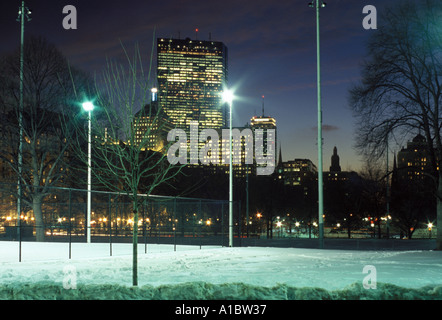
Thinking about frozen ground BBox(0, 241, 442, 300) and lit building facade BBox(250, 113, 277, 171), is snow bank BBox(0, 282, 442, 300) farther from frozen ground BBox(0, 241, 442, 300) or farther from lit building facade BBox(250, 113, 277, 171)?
lit building facade BBox(250, 113, 277, 171)

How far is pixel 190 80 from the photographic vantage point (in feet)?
179

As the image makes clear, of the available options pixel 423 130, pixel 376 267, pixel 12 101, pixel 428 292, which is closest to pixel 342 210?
pixel 423 130

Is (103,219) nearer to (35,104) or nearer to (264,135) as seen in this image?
(35,104)

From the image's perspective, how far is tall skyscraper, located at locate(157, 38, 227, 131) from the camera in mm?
23609

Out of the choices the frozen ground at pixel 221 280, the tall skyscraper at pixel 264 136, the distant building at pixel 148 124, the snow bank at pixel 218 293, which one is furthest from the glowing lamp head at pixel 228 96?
the tall skyscraper at pixel 264 136

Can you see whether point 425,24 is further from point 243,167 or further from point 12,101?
point 243,167

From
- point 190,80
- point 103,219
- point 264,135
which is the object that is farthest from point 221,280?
point 264,135

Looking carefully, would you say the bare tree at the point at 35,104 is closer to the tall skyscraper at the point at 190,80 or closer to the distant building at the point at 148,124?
the tall skyscraper at the point at 190,80

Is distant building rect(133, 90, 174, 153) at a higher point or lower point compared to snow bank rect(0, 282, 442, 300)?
higher

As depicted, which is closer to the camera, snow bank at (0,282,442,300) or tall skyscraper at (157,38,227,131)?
snow bank at (0,282,442,300)

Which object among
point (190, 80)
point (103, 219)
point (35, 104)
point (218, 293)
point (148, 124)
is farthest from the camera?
point (190, 80)

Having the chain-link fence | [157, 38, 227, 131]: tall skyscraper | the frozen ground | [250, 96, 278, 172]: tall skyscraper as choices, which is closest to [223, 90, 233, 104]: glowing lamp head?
[157, 38, 227, 131]: tall skyscraper

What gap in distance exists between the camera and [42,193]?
3734cm

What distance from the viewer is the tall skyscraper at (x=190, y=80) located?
23609 mm
